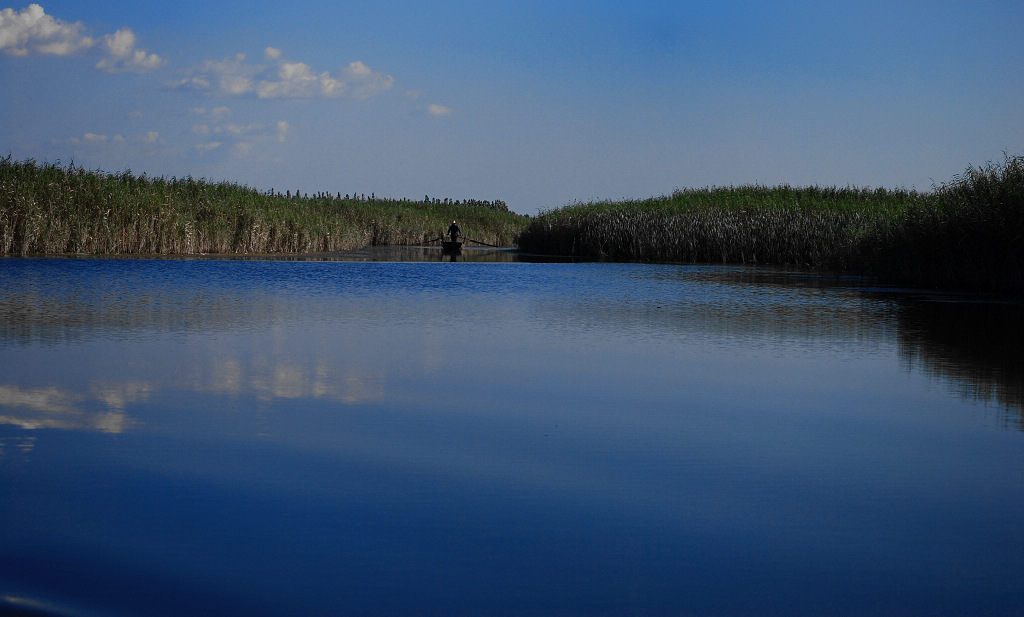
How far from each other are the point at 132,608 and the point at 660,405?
12.7 feet

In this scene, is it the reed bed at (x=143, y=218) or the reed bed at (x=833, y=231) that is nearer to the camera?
the reed bed at (x=833, y=231)

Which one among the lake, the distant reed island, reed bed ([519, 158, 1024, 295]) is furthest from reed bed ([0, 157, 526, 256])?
the lake

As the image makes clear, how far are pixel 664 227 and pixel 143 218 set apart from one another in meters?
17.9

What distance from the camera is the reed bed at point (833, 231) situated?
55.7 ft

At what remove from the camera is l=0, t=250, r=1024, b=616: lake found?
2914 mm

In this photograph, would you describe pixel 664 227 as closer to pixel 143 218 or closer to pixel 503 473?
pixel 143 218

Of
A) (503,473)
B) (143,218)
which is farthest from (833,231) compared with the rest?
(503,473)

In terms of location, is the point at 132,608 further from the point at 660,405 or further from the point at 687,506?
the point at 660,405

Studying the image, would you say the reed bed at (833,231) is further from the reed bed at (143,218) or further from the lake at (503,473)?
the reed bed at (143,218)

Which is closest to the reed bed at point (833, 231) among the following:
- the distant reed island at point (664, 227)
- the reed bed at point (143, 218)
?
the distant reed island at point (664, 227)

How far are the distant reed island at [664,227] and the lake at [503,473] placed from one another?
8.65 m

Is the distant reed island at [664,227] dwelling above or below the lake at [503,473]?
above

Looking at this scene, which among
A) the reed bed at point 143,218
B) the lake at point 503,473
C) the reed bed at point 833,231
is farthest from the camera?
the reed bed at point 143,218

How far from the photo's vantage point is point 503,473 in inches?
166
